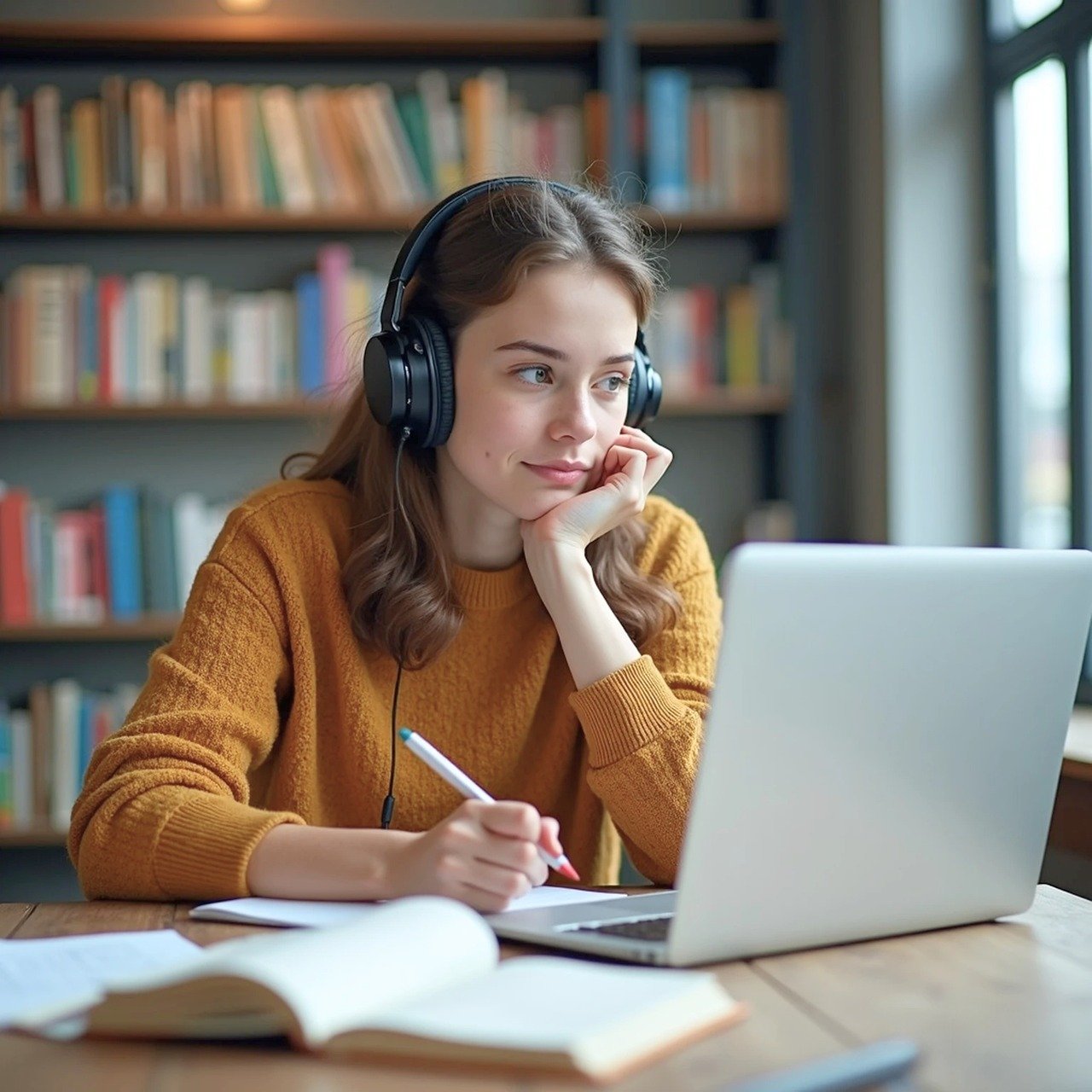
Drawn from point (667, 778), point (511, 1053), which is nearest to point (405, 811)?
point (667, 778)

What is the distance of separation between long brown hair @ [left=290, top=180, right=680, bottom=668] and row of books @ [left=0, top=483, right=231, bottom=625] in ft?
5.39

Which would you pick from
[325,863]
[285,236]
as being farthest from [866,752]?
[285,236]

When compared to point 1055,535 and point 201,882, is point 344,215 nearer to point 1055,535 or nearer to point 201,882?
point 1055,535

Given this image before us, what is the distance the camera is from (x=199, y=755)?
1.26 meters

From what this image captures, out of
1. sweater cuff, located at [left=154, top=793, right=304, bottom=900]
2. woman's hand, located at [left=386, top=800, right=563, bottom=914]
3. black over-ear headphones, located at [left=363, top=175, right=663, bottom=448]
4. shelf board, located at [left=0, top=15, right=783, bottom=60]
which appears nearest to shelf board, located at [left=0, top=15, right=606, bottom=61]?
shelf board, located at [left=0, top=15, right=783, bottom=60]

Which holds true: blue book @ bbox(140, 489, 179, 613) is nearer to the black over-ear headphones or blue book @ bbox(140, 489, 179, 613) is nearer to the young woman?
the young woman

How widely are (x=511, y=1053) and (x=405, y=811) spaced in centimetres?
78

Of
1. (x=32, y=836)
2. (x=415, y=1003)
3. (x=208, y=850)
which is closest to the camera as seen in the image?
(x=415, y=1003)

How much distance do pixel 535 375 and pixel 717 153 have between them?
1.97 m

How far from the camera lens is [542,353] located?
142cm

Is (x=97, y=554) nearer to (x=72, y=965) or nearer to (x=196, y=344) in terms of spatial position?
(x=196, y=344)

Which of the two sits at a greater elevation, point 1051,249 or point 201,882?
point 1051,249

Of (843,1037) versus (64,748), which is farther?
(64,748)

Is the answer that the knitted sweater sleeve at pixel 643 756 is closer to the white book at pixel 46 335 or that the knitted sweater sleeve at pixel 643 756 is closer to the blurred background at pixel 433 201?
the blurred background at pixel 433 201
